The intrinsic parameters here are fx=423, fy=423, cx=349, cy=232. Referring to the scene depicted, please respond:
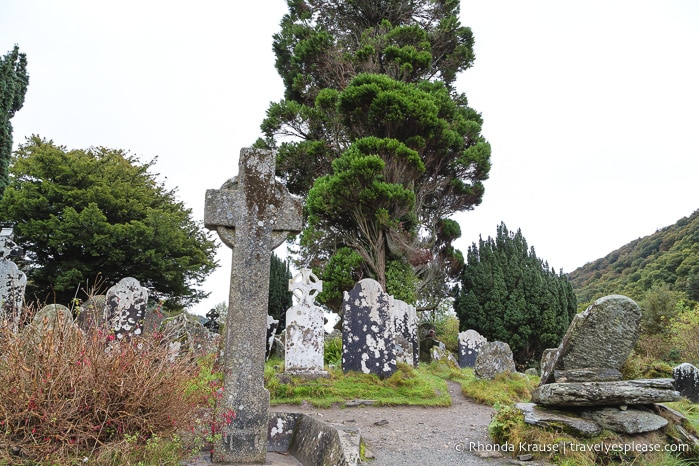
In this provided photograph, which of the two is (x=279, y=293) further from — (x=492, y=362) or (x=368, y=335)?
(x=492, y=362)

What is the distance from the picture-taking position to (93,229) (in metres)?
20.2

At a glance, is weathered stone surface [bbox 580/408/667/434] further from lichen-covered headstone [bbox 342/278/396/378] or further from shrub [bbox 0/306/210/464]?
lichen-covered headstone [bbox 342/278/396/378]

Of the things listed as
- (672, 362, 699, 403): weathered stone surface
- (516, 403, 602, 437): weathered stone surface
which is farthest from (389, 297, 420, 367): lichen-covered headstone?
(516, 403, 602, 437): weathered stone surface

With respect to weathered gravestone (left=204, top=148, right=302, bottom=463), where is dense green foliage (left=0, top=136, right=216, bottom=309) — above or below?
above

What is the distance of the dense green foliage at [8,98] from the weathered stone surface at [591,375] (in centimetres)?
2016

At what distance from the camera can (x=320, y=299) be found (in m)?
16.2

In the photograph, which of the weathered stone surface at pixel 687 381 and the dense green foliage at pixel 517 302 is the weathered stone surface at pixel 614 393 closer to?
the weathered stone surface at pixel 687 381

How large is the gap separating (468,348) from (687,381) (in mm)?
6739

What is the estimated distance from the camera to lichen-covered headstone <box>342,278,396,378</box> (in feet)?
31.3

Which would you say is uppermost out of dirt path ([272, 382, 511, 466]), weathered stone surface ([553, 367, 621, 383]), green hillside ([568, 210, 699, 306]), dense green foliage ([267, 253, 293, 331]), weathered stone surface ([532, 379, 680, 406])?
green hillside ([568, 210, 699, 306])

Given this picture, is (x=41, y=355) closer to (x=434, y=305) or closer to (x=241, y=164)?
(x=241, y=164)

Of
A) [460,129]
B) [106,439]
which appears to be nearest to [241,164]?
[106,439]

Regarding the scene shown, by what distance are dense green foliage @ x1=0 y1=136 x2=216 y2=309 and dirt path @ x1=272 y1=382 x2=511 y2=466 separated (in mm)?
14156

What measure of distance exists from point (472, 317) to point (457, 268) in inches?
98.5
